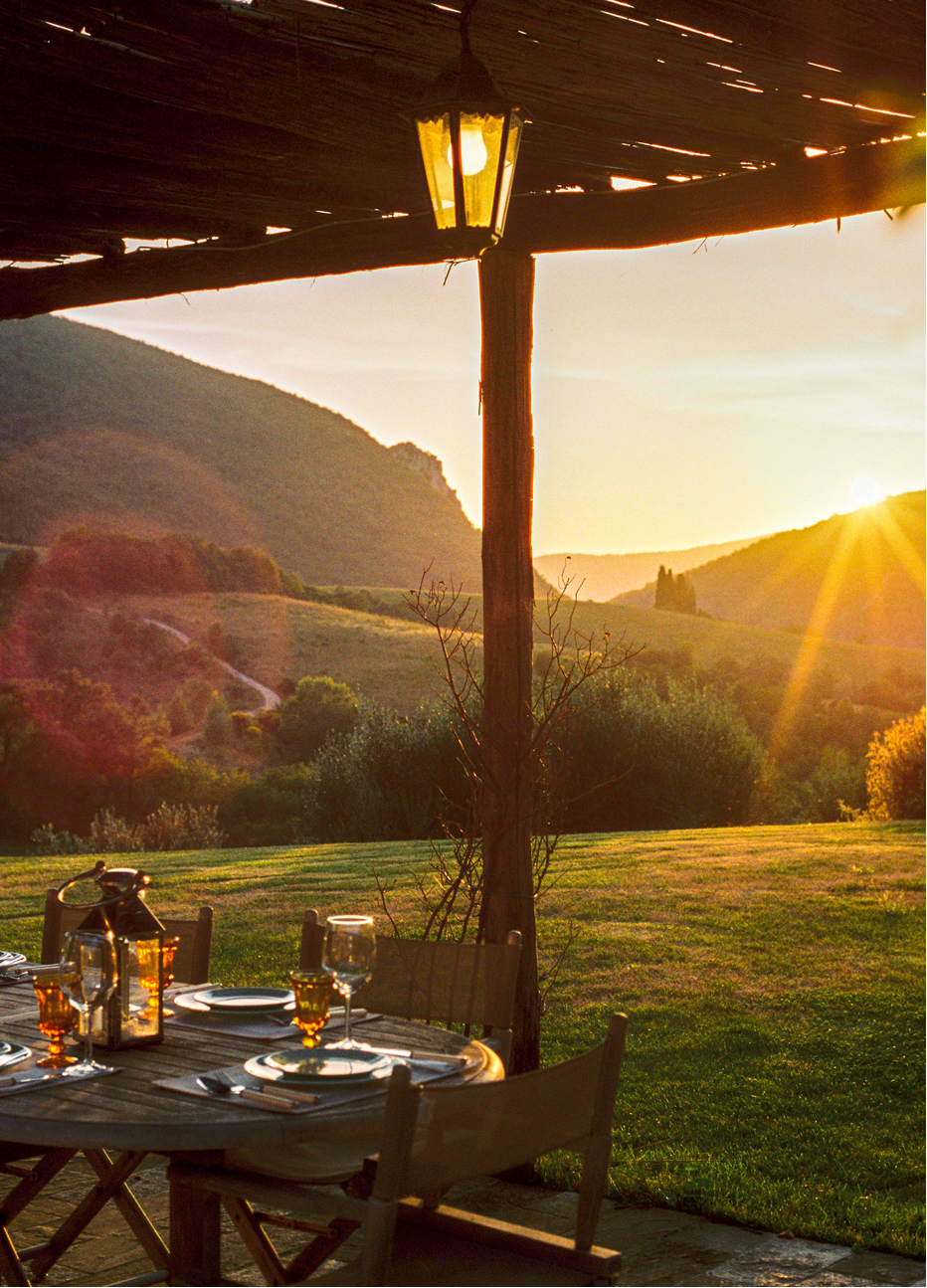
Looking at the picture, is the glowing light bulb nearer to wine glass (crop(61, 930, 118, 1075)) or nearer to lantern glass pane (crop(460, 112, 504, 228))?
lantern glass pane (crop(460, 112, 504, 228))

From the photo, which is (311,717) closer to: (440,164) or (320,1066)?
(440,164)

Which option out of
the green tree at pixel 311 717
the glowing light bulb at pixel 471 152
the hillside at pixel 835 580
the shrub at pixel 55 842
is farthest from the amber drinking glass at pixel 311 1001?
the hillside at pixel 835 580

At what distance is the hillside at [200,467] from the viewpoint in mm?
42875

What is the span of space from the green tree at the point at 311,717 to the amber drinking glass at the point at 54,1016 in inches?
903

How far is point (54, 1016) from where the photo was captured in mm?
2207

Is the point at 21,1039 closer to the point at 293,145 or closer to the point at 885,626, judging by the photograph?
the point at 293,145

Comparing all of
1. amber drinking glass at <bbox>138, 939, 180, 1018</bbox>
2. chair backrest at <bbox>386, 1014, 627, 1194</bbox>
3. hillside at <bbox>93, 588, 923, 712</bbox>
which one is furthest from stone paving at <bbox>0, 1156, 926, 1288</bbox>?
hillside at <bbox>93, 588, 923, 712</bbox>

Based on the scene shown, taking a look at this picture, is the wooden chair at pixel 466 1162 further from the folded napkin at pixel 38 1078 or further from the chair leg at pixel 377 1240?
the folded napkin at pixel 38 1078

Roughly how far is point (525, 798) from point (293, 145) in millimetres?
2112

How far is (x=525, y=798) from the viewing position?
3.90 metres

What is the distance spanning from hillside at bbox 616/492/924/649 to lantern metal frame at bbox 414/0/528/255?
3738 centimetres

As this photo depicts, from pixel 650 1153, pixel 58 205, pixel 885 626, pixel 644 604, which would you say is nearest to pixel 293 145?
pixel 58 205

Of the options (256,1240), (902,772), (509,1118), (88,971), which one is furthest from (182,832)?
(509,1118)

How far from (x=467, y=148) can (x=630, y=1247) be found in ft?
9.19
